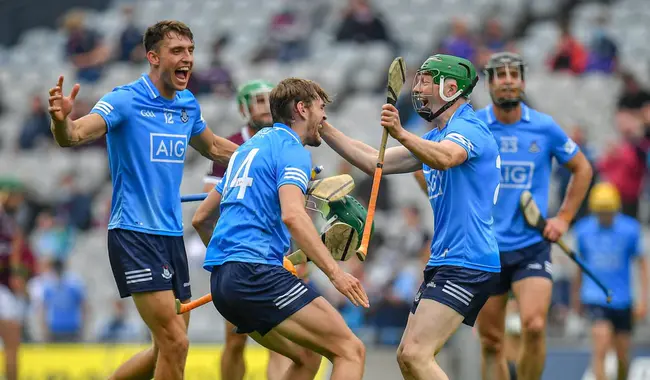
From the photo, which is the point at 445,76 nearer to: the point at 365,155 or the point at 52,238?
the point at 365,155

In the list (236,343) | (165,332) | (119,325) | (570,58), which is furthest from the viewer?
(570,58)

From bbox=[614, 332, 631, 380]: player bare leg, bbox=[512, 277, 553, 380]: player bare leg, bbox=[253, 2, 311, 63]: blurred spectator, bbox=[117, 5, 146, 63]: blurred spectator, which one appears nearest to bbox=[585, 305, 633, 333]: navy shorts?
bbox=[614, 332, 631, 380]: player bare leg

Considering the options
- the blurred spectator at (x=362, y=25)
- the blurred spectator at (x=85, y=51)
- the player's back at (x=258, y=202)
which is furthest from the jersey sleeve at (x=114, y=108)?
the blurred spectator at (x=85, y=51)

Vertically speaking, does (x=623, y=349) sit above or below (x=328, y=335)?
below

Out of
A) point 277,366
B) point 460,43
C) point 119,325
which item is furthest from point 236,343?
point 460,43

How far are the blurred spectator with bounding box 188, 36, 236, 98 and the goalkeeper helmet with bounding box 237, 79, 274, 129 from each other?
9.54 metres

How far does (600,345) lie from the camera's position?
40.2 ft

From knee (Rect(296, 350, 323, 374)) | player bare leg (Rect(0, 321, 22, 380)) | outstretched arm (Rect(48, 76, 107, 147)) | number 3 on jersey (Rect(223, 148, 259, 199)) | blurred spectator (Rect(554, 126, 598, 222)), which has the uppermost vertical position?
outstretched arm (Rect(48, 76, 107, 147))

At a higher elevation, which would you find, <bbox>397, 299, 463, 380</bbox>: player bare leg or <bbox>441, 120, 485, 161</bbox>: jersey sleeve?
<bbox>441, 120, 485, 161</bbox>: jersey sleeve

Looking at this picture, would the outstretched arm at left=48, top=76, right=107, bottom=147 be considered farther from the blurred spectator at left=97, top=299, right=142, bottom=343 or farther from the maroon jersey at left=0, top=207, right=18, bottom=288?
the blurred spectator at left=97, top=299, right=142, bottom=343

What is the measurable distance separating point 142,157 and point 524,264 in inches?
130

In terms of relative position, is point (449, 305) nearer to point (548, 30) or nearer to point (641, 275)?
point (641, 275)

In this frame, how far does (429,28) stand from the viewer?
20.6 meters

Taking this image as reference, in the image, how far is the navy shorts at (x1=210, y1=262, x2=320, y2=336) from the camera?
22.6 feet
